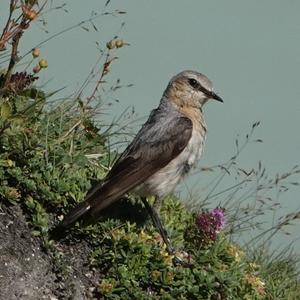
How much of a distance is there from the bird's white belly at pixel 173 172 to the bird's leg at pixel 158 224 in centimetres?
16

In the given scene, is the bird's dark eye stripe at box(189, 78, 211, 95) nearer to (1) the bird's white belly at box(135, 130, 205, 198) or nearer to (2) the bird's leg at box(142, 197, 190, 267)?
(1) the bird's white belly at box(135, 130, 205, 198)

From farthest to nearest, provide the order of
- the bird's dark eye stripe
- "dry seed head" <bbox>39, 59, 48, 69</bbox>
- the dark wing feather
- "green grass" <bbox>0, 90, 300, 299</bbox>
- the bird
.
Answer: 1. the bird's dark eye stripe
2. the bird
3. the dark wing feather
4. "dry seed head" <bbox>39, 59, 48, 69</bbox>
5. "green grass" <bbox>0, 90, 300, 299</bbox>

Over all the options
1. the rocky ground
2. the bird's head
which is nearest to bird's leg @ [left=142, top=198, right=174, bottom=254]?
the rocky ground

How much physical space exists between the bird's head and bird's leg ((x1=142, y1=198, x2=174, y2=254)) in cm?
110

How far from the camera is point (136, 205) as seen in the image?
372 inches

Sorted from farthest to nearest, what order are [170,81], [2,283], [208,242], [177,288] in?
[170,81], [208,242], [177,288], [2,283]

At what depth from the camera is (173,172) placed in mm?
9109

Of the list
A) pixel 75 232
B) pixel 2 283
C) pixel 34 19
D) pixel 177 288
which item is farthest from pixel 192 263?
pixel 34 19

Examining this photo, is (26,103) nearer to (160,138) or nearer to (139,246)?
(160,138)

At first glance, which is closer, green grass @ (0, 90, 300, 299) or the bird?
green grass @ (0, 90, 300, 299)

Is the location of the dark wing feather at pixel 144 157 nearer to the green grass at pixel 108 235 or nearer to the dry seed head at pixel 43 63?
the green grass at pixel 108 235

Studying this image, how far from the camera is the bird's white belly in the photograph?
899cm

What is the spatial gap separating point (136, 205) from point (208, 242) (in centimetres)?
94

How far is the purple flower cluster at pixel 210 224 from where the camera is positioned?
28.8 feet
